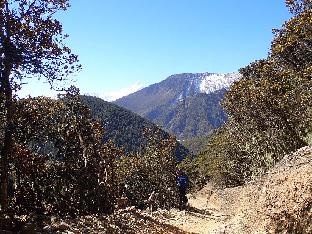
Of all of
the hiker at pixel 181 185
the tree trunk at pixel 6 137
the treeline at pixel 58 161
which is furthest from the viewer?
the hiker at pixel 181 185

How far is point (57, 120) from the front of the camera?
67.7ft

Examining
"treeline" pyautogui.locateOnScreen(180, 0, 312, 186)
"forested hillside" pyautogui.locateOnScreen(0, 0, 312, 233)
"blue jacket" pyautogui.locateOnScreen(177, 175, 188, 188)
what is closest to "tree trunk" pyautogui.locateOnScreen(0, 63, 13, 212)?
"forested hillside" pyautogui.locateOnScreen(0, 0, 312, 233)

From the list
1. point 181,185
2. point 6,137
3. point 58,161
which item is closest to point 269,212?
point 6,137

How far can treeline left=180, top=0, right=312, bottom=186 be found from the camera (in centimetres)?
2834

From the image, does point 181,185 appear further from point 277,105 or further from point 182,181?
point 277,105

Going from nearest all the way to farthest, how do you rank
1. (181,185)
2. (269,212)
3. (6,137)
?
(269,212), (6,137), (181,185)

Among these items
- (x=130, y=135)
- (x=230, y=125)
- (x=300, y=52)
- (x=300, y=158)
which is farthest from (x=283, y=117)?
(x=130, y=135)

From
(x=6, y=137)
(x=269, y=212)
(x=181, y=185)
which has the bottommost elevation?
(x=181, y=185)

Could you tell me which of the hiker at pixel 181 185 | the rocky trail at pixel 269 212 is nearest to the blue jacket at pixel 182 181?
the hiker at pixel 181 185

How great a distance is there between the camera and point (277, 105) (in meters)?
30.7

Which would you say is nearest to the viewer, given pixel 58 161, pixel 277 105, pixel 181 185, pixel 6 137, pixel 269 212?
pixel 269 212

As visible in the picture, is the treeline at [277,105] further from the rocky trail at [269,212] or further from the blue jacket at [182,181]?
the rocky trail at [269,212]

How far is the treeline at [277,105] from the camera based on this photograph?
28344mm

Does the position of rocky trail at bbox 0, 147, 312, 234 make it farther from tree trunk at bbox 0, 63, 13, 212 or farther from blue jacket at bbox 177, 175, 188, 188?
blue jacket at bbox 177, 175, 188, 188
